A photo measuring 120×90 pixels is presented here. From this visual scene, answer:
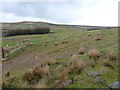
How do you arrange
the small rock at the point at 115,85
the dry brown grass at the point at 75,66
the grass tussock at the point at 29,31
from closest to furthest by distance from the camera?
the small rock at the point at 115,85
the dry brown grass at the point at 75,66
the grass tussock at the point at 29,31

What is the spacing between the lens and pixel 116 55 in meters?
9.18

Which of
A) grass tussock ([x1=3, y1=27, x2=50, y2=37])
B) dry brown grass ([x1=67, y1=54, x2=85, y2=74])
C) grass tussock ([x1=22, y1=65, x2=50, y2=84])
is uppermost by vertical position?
grass tussock ([x1=3, y1=27, x2=50, y2=37])

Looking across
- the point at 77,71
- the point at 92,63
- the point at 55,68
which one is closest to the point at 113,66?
the point at 92,63

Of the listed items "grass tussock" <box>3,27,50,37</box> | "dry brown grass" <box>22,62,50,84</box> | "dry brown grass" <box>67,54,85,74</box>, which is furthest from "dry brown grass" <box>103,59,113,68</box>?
"grass tussock" <box>3,27,50,37</box>

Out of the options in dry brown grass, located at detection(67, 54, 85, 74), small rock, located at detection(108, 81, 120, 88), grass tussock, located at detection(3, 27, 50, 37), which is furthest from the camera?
grass tussock, located at detection(3, 27, 50, 37)

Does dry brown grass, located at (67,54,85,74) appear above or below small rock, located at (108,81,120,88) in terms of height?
above

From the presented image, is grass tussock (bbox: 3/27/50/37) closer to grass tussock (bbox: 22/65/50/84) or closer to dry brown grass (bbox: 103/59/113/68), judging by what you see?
grass tussock (bbox: 22/65/50/84)

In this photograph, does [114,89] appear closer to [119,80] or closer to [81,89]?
[119,80]

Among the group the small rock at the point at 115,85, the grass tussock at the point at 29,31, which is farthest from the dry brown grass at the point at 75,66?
the grass tussock at the point at 29,31

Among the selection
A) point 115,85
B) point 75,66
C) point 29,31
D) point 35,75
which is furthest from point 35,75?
point 29,31

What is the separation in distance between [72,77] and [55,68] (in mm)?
1664

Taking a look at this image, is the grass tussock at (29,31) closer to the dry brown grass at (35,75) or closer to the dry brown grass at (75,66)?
the dry brown grass at (35,75)

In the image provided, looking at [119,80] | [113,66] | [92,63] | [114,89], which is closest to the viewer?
[114,89]

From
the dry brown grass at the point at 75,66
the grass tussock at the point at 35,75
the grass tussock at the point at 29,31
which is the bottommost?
the grass tussock at the point at 35,75
